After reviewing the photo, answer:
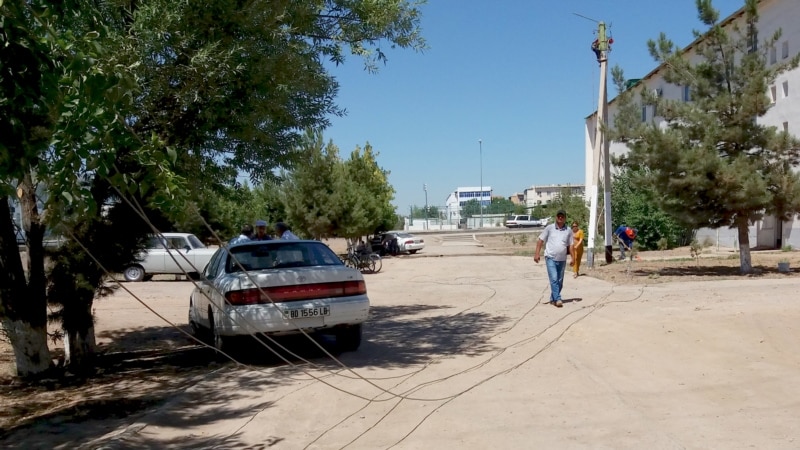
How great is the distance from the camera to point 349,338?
8969mm

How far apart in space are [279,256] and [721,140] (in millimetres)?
12332

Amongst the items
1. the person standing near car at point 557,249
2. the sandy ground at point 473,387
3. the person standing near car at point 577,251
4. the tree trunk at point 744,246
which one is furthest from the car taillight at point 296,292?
the tree trunk at point 744,246

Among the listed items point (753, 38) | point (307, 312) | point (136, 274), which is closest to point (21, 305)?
point (307, 312)

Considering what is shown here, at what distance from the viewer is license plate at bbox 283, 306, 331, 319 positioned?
7992 mm

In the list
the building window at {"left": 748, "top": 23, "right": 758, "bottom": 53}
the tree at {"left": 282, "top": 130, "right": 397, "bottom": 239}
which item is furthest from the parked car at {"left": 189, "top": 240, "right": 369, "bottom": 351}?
the tree at {"left": 282, "top": 130, "right": 397, "bottom": 239}

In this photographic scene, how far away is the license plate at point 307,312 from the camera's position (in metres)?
7.99

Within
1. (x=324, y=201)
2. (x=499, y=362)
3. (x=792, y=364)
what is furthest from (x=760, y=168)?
(x=324, y=201)

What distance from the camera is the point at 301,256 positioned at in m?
9.09

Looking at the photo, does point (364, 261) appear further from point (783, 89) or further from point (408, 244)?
point (783, 89)

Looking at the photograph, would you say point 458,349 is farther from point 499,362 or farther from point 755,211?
point 755,211

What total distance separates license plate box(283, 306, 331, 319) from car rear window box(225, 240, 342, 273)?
2.76 feet

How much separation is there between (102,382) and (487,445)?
495cm

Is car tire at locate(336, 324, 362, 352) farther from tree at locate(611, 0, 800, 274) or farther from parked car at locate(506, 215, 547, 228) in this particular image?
parked car at locate(506, 215, 547, 228)

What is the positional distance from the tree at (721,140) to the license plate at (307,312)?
11143 millimetres
